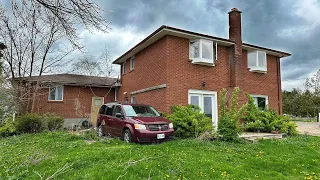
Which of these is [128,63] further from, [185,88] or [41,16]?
[41,16]

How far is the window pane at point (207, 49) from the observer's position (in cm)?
1193

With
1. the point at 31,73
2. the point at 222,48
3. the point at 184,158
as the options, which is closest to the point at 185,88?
the point at 222,48

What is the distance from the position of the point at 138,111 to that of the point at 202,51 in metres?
5.07

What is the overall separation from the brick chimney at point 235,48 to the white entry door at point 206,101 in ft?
5.24

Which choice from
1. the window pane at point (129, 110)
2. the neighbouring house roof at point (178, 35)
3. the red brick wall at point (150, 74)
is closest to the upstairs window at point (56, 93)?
the red brick wall at point (150, 74)

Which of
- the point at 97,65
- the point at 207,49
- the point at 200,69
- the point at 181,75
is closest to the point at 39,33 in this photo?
the point at 181,75

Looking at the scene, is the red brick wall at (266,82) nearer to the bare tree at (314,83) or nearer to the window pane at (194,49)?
the window pane at (194,49)

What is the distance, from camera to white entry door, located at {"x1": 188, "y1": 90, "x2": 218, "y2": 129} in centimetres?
1190

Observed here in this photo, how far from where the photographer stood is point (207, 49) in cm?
1201

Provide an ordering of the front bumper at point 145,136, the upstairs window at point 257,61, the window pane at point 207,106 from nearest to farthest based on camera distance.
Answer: the front bumper at point 145,136
the window pane at point 207,106
the upstairs window at point 257,61

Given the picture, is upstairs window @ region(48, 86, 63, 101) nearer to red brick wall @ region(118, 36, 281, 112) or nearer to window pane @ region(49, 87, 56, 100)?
window pane @ region(49, 87, 56, 100)

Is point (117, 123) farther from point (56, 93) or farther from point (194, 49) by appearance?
point (56, 93)

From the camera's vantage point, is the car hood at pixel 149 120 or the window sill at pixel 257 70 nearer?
the car hood at pixel 149 120

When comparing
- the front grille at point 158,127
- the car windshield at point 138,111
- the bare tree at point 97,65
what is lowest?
the front grille at point 158,127
